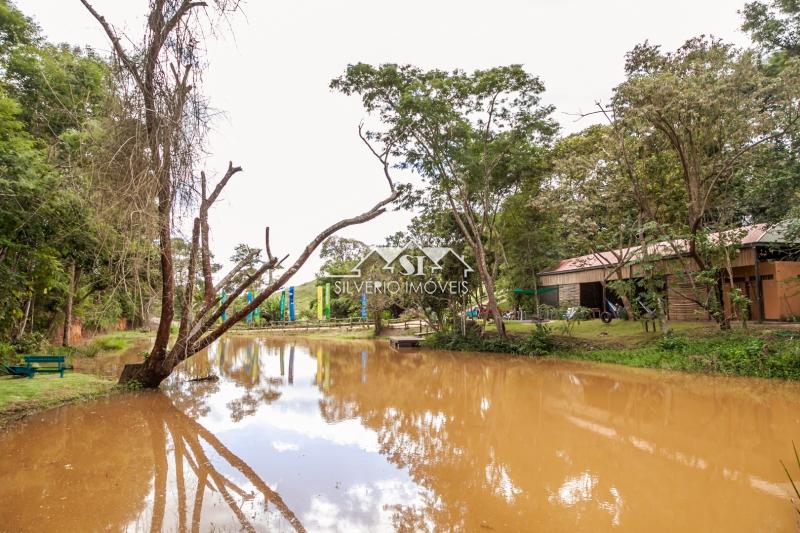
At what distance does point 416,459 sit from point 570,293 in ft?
58.6

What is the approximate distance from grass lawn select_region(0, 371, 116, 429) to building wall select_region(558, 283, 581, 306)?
17.6 metres

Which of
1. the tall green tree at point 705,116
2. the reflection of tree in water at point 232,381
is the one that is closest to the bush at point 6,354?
the reflection of tree in water at point 232,381

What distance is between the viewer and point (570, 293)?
71.2 ft

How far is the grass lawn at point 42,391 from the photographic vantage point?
718cm

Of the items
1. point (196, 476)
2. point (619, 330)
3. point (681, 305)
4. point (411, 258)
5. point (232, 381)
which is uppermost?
point (411, 258)

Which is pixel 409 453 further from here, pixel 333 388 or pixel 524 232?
pixel 524 232

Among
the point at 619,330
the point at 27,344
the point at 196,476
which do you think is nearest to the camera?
the point at 196,476

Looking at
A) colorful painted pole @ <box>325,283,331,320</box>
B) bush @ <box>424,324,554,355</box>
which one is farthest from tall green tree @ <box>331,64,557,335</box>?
colorful painted pole @ <box>325,283,331,320</box>

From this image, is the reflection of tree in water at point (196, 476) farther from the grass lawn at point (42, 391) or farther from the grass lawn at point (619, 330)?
the grass lawn at point (619, 330)

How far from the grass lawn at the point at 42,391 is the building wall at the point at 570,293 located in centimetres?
1760

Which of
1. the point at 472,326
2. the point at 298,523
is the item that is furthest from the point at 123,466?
the point at 472,326

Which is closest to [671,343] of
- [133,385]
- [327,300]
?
[133,385]

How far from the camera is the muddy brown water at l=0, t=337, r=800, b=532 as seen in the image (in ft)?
13.0

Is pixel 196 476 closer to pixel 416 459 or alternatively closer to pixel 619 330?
pixel 416 459
